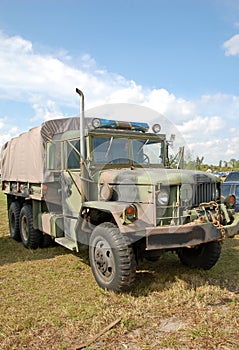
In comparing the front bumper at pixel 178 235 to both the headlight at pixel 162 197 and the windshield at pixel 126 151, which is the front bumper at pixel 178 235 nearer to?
the headlight at pixel 162 197

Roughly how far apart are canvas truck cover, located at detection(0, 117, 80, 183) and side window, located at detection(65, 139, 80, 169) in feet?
2.14

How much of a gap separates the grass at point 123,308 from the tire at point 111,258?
0.61 ft

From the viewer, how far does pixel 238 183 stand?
9820 millimetres

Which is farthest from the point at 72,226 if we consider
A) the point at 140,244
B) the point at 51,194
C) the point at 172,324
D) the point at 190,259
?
the point at 172,324

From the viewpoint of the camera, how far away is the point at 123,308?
13.1ft

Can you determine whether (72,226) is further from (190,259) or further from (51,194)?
(190,259)

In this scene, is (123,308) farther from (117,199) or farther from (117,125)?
(117,125)

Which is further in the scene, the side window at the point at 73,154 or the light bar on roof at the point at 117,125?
the side window at the point at 73,154

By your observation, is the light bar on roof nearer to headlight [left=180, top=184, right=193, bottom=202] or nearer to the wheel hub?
headlight [left=180, top=184, right=193, bottom=202]

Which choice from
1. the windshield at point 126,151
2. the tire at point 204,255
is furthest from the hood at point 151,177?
the tire at point 204,255

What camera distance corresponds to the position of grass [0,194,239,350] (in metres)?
3.32

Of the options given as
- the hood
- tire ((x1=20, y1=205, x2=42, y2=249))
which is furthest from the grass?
the hood

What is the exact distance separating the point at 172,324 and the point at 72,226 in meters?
2.54

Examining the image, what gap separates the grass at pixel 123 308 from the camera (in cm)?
332
